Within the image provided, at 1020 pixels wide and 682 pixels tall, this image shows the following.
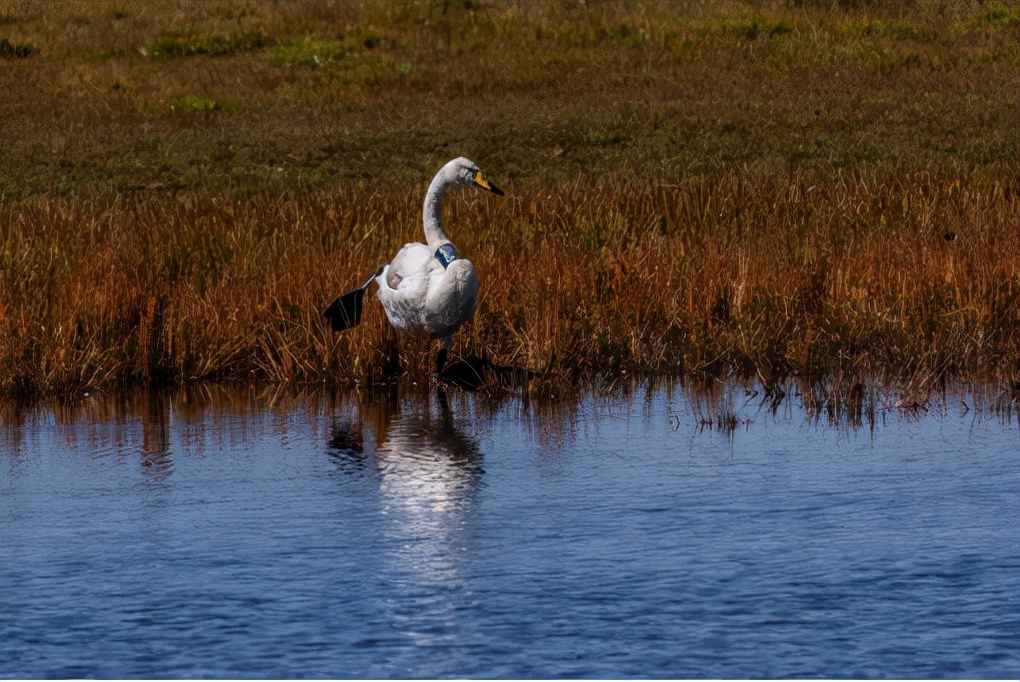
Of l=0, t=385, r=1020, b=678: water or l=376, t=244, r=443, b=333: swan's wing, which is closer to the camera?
l=0, t=385, r=1020, b=678: water

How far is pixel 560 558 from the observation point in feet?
21.7

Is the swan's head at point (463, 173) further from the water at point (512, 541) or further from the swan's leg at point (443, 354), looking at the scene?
the water at point (512, 541)

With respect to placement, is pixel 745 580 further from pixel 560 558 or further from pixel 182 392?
pixel 182 392

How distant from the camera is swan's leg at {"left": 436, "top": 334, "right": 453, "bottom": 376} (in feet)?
34.0

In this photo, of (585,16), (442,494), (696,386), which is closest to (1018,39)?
(585,16)

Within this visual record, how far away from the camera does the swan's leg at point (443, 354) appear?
10.4m

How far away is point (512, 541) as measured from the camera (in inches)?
271

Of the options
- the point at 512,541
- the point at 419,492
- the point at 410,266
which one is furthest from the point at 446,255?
the point at 512,541

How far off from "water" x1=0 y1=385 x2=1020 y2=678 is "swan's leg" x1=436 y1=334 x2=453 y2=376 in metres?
0.53

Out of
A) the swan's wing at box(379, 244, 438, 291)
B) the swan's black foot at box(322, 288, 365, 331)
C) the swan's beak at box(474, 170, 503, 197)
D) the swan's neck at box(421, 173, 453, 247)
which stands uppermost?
the swan's beak at box(474, 170, 503, 197)

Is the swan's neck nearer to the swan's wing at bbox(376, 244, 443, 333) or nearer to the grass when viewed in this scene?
the swan's wing at bbox(376, 244, 443, 333)

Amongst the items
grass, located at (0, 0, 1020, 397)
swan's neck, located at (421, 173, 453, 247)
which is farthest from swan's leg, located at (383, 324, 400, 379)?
swan's neck, located at (421, 173, 453, 247)

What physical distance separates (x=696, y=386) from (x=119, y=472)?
3614 mm

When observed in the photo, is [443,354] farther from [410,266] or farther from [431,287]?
[431,287]
